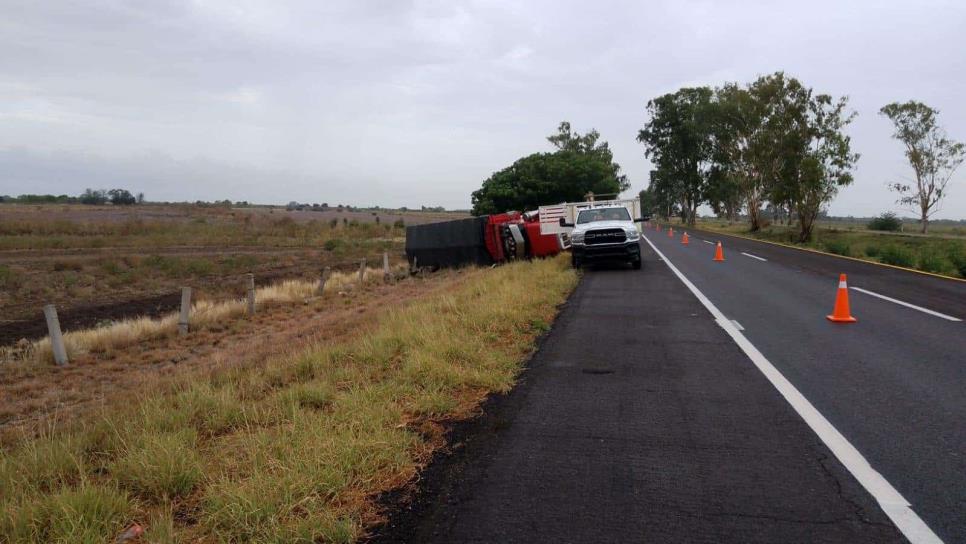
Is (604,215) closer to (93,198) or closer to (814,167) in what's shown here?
(814,167)

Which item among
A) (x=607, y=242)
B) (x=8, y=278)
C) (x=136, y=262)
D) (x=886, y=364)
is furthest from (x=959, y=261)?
(x=136, y=262)

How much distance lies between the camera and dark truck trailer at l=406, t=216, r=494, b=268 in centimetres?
2517

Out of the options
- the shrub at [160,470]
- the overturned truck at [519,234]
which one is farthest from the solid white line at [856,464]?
the overturned truck at [519,234]

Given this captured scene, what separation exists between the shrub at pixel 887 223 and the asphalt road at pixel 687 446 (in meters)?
61.8

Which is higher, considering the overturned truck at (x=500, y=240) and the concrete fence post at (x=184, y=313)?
the overturned truck at (x=500, y=240)

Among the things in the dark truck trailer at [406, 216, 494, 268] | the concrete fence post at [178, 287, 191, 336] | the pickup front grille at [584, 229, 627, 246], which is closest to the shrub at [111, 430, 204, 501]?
the concrete fence post at [178, 287, 191, 336]

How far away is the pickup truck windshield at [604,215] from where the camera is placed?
2078cm

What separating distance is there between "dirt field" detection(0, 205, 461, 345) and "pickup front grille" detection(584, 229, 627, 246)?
14.0 metres

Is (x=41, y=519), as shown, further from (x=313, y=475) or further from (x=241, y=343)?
(x=241, y=343)

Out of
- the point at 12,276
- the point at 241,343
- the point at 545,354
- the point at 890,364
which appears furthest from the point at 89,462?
the point at 12,276

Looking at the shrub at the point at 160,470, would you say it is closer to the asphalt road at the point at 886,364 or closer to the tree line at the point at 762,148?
the asphalt road at the point at 886,364

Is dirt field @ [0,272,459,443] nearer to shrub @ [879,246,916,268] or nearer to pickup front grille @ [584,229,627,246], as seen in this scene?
pickup front grille @ [584,229,627,246]

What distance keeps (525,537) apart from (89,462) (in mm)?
3582

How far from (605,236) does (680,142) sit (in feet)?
172
